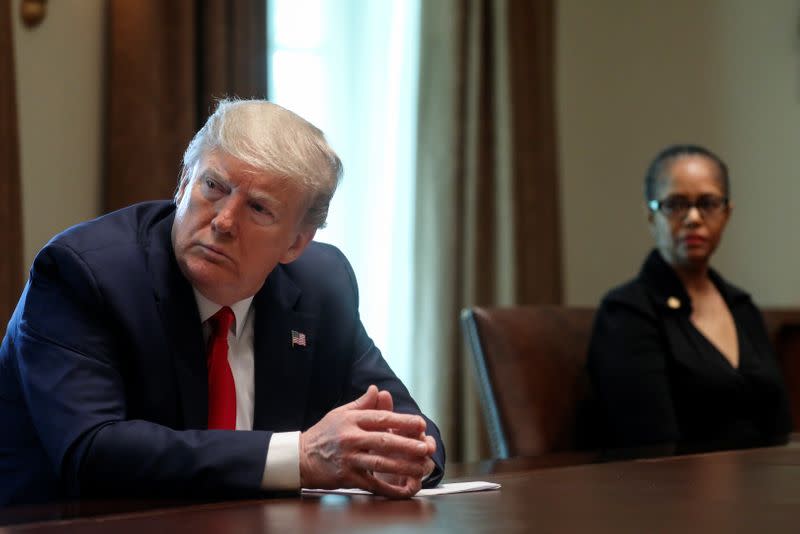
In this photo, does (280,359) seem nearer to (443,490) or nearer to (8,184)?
(443,490)

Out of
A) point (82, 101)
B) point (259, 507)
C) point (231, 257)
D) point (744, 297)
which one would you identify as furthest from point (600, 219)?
point (259, 507)

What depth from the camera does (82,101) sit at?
383cm

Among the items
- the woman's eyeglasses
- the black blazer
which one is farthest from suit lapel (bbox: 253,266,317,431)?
the woman's eyeglasses

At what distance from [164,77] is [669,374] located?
196 centimetres

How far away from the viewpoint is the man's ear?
2.18 m

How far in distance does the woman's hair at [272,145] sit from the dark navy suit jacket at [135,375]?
20 cm

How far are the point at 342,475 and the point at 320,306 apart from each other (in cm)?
59

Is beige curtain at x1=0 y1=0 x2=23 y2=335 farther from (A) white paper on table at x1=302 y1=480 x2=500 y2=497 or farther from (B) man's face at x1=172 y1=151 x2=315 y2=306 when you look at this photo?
(A) white paper on table at x1=302 y1=480 x2=500 y2=497

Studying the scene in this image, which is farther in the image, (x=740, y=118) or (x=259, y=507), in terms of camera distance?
(x=740, y=118)

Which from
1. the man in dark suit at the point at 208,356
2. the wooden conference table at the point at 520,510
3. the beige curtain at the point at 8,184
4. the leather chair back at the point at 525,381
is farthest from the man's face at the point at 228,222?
the beige curtain at the point at 8,184

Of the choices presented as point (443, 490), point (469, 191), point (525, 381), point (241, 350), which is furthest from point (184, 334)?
point (469, 191)

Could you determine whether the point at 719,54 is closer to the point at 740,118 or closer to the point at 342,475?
the point at 740,118

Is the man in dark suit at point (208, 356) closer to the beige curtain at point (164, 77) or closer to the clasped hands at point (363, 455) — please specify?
the clasped hands at point (363, 455)

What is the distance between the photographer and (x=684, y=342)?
331 cm
